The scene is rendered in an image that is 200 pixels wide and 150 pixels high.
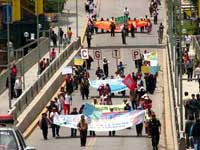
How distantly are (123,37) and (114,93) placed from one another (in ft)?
71.9

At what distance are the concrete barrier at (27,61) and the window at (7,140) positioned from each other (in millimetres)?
27976

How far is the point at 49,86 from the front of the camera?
4944 cm

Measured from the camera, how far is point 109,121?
127ft

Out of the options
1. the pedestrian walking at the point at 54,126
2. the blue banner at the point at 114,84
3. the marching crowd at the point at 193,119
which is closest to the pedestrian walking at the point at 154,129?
the marching crowd at the point at 193,119

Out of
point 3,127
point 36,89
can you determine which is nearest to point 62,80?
point 36,89

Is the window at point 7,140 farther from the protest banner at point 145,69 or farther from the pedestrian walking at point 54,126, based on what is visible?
the protest banner at point 145,69

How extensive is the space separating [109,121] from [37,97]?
23.8 feet

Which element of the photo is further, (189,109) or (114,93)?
(114,93)

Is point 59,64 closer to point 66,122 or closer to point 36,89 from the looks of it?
point 36,89

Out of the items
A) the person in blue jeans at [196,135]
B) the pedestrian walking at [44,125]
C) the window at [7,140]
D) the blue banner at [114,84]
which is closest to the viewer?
the window at [7,140]

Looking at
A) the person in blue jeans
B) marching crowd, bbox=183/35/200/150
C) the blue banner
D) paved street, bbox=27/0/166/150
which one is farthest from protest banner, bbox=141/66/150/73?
the person in blue jeans

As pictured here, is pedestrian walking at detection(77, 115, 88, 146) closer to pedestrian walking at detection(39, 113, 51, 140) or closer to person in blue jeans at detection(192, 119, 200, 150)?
pedestrian walking at detection(39, 113, 51, 140)

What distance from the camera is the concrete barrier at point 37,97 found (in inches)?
1560

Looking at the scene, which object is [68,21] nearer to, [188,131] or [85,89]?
[85,89]
